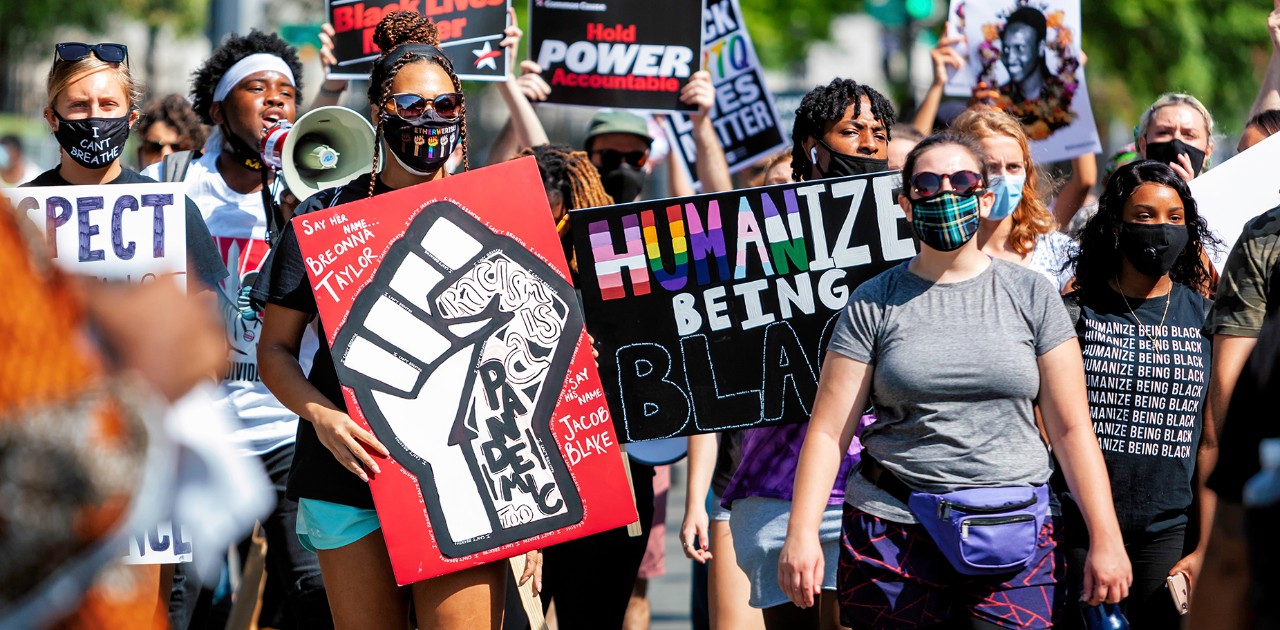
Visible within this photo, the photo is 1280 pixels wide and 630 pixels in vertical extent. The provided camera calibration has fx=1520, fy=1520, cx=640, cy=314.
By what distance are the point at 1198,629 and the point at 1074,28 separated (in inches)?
191

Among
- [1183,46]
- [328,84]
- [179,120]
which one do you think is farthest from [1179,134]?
[1183,46]

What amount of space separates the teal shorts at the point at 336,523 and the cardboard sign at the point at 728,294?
983 mm

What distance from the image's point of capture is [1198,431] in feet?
14.6

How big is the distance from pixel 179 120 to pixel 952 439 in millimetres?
4780

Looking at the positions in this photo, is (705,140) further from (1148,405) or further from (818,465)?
(818,465)

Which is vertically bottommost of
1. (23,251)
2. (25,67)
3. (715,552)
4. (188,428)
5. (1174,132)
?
(715,552)

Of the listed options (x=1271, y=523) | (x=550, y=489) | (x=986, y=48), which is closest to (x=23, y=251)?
(x=1271, y=523)

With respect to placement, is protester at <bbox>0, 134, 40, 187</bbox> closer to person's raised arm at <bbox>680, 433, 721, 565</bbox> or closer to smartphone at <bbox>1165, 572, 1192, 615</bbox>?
person's raised arm at <bbox>680, 433, 721, 565</bbox>

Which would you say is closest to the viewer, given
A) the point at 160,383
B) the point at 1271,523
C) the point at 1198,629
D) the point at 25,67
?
the point at 160,383

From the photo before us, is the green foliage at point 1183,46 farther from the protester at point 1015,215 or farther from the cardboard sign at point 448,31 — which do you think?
the protester at point 1015,215

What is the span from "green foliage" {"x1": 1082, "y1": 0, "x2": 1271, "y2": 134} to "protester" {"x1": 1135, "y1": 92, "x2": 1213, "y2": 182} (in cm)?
1432

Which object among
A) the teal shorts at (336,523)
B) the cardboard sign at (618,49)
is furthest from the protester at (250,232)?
the cardboard sign at (618,49)

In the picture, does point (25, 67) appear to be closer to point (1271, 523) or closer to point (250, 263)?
point (250, 263)

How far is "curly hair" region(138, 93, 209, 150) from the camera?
7.20m
